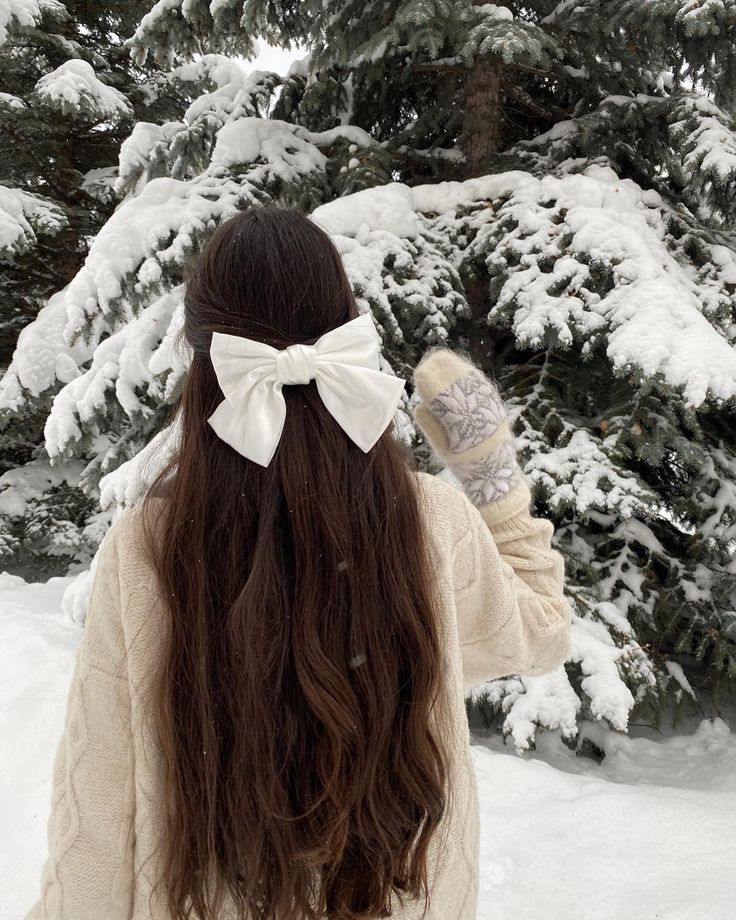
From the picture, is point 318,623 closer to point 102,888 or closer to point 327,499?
point 327,499

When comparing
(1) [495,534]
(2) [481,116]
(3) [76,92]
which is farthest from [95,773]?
(3) [76,92]

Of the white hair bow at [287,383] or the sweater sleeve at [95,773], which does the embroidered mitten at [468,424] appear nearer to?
the white hair bow at [287,383]

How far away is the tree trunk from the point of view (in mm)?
3626

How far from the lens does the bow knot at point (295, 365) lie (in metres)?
0.84

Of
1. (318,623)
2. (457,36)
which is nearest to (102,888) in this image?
(318,623)

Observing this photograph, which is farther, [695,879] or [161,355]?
[161,355]

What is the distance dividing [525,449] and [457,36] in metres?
1.91

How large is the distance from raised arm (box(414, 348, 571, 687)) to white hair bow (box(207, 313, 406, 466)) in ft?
0.85

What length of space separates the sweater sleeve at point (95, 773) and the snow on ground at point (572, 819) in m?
1.63

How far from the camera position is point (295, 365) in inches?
33.1

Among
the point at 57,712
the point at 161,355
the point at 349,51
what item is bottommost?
the point at 57,712

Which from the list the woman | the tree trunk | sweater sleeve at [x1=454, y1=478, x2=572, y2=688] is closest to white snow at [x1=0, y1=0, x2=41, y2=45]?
the tree trunk

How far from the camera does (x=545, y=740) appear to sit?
10.9ft

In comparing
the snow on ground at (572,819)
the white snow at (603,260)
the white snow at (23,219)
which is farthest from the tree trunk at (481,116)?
the white snow at (23,219)
